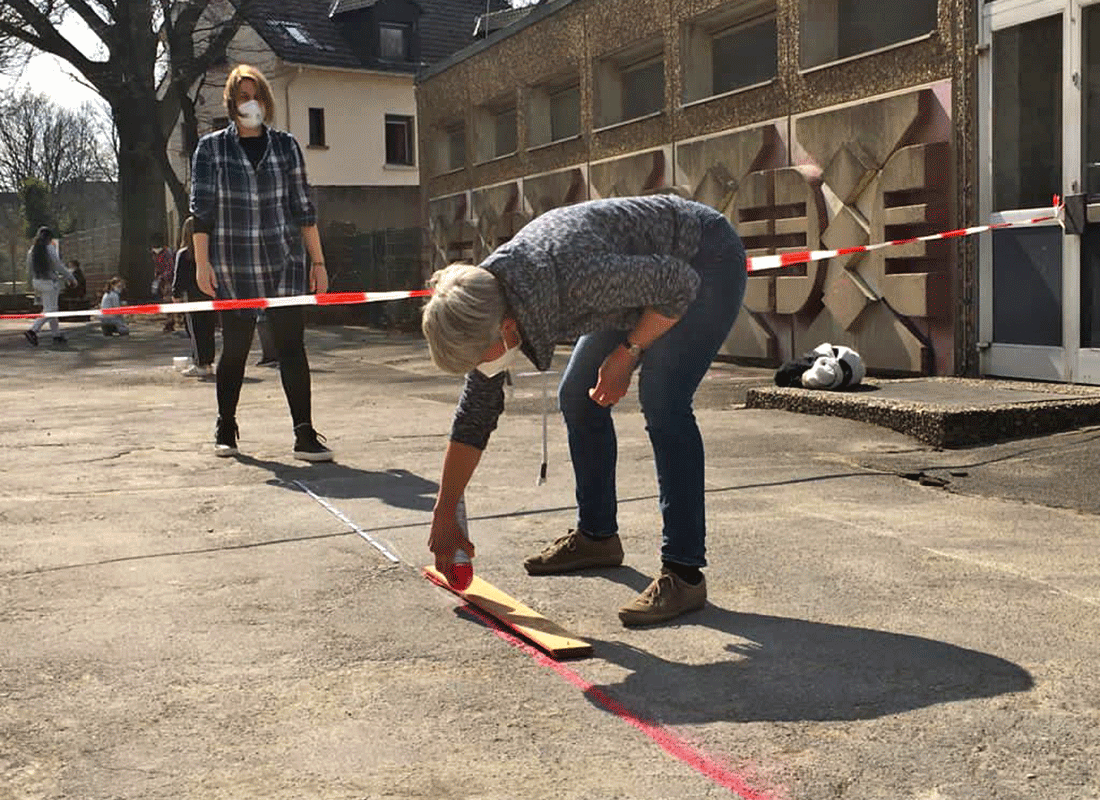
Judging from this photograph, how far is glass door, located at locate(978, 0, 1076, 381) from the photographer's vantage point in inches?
360

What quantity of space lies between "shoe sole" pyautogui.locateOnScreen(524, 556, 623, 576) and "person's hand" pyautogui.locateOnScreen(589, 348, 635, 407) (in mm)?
804

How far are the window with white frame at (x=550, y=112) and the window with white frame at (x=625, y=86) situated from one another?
5.00ft

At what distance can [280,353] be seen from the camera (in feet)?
21.1

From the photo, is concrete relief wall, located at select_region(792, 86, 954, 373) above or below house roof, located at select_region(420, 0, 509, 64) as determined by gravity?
below

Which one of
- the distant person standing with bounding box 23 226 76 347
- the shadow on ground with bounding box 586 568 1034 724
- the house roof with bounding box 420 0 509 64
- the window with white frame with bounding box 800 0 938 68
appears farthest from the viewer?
the house roof with bounding box 420 0 509 64

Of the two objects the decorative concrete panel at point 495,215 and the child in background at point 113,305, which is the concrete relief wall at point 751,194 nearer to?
the decorative concrete panel at point 495,215

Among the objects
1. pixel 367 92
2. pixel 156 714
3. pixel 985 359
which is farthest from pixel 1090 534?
pixel 367 92

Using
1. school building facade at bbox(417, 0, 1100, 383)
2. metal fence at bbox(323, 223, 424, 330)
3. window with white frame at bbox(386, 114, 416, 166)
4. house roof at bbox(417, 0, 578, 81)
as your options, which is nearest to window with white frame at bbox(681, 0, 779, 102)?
school building facade at bbox(417, 0, 1100, 383)

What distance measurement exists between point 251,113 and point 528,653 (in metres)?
3.91

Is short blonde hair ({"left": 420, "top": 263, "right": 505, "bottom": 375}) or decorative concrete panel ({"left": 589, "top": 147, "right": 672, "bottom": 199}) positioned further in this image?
decorative concrete panel ({"left": 589, "top": 147, "right": 672, "bottom": 199})

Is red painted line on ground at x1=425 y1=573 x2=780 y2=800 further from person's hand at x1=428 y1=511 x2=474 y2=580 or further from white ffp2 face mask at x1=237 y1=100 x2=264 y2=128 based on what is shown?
white ffp2 face mask at x1=237 y1=100 x2=264 y2=128

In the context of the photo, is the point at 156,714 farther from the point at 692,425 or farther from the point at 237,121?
the point at 237,121

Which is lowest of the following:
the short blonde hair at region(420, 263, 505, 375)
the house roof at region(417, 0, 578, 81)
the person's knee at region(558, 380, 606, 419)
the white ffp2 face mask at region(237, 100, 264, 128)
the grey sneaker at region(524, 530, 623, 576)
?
the grey sneaker at region(524, 530, 623, 576)

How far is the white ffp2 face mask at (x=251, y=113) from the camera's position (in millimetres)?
6180
